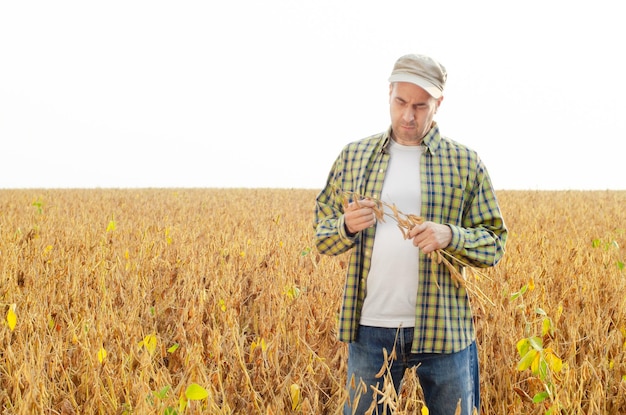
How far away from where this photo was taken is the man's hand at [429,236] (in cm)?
189

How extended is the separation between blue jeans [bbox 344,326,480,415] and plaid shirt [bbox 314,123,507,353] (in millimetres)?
53

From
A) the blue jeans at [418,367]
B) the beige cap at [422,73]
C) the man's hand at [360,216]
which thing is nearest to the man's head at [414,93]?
the beige cap at [422,73]

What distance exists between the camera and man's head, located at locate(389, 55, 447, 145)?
6.56 ft

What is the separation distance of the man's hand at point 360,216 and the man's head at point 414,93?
305 millimetres

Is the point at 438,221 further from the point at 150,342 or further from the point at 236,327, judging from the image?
the point at 236,327

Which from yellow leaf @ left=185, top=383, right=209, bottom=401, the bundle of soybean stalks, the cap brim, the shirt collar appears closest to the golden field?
yellow leaf @ left=185, top=383, right=209, bottom=401

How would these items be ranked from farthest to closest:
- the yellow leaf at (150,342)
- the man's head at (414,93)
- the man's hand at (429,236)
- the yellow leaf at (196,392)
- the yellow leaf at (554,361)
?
the yellow leaf at (150,342)
the yellow leaf at (554,361)
the man's head at (414,93)
the man's hand at (429,236)
the yellow leaf at (196,392)

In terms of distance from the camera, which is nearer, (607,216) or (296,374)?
(296,374)

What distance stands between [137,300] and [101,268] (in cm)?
91

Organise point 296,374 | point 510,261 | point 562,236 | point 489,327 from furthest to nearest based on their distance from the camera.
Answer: point 562,236 → point 510,261 → point 489,327 → point 296,374

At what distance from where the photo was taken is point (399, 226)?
1.97 meters

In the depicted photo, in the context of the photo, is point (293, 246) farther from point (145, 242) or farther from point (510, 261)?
point (510, 261)

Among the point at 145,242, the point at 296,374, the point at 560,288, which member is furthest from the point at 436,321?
the point at 145,242

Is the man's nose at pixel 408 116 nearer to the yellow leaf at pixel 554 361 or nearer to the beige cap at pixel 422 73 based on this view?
the beige cap at pixel 422 73
